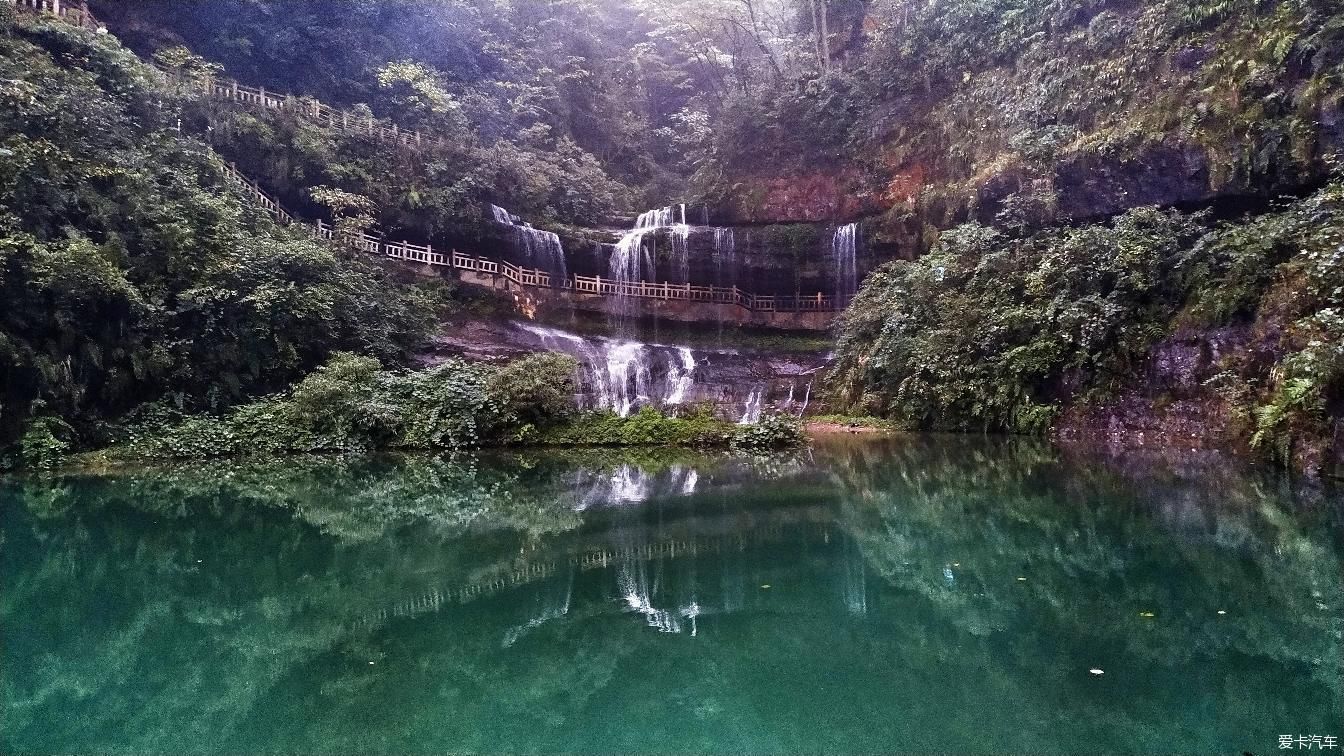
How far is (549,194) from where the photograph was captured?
22.6 metres

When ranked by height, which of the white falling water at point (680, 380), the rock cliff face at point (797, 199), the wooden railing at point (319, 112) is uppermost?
the wooden railing at point (319, 112)

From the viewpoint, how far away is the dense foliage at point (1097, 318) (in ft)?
26.0

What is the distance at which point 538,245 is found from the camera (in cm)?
2130

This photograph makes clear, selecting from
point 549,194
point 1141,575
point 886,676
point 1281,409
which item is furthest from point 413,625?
point 549,194

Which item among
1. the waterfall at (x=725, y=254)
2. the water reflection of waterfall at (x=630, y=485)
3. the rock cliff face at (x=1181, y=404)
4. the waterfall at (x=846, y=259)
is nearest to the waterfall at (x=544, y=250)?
the waterfall at (x=725, y=254)

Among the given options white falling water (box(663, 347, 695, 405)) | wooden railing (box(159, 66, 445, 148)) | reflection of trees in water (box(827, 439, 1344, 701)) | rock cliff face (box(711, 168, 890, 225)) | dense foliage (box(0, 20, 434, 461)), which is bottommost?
reflection of trees in water (box(827, 439, 1344, 701))

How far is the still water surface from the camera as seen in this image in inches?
102

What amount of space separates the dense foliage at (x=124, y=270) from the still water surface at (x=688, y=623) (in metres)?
4.61

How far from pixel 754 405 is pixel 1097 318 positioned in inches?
311

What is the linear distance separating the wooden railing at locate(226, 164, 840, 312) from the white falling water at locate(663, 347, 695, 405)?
3.47 meters

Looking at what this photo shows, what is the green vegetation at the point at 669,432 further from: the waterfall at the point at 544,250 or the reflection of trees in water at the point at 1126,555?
the waterfall at the point at 544,250

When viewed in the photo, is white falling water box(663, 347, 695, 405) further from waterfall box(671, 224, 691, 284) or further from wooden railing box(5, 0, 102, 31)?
wooden railing box(5, 0, 102, 31)

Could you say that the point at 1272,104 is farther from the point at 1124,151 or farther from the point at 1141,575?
the point at 1141,575

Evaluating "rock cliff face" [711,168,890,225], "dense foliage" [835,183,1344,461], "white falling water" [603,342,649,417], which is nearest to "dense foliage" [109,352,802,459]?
"dense foliage" [835,183,1344,461]
